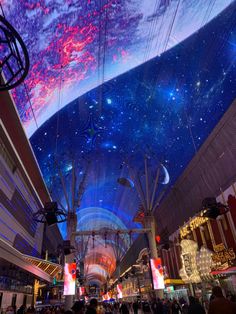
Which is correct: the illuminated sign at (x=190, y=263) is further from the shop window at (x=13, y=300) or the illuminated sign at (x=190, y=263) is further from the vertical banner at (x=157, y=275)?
the shop window at (x=13, y=300)

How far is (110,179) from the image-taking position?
40812 millimetres

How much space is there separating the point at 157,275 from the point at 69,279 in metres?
6.73

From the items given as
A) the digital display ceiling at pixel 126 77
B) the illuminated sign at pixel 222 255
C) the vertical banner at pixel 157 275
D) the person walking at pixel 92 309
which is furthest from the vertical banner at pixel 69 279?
the person walking at pixel 92 309

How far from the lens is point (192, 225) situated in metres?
21.2

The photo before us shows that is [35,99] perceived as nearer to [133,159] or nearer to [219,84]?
[219,84]

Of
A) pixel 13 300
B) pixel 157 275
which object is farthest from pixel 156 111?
pixel 13 300

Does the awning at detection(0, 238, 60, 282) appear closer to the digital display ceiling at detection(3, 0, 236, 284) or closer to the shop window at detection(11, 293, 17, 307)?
the shop window at detection(11, 293, 17, 307)

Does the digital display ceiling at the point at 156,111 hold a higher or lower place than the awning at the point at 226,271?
higher

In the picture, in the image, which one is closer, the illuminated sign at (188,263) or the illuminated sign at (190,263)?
the illuminated sign at (190,263)

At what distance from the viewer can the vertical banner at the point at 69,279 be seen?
20.5m

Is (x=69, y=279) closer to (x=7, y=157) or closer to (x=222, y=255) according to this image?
(x=7, y=157)

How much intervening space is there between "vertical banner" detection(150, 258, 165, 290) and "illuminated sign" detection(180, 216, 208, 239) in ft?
10.8

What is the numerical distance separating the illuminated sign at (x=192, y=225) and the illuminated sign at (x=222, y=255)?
7.92ft

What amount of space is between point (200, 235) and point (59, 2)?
17.4 metres
